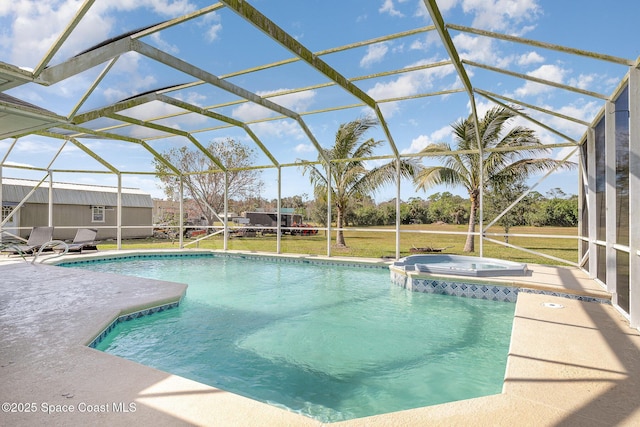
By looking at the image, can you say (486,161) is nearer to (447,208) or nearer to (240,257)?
(447,208)

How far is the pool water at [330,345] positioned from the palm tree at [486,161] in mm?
5623

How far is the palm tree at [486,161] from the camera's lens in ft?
33.8

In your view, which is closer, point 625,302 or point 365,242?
point 625,302

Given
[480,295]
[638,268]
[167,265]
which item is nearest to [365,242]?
[167,265]

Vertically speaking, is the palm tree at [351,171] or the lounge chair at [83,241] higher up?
the palm tree at [351,171]

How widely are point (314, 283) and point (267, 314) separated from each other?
2.48 metres

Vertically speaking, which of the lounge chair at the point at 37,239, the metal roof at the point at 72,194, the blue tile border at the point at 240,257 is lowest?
the blue tile border at the point at 240,257

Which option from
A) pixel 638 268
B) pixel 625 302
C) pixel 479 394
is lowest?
pixel 479 394

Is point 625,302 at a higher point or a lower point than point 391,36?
lower

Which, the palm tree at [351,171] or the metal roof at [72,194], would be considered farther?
the metal roof at [72,194]

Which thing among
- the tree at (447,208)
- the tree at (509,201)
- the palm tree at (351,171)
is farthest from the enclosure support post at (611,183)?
the tree at (447,208)

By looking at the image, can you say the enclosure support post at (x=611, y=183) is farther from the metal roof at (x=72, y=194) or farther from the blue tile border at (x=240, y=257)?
the metal roof at (x=72, y=194)

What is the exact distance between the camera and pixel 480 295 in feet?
21.2

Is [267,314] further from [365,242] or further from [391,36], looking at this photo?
[365,242]
